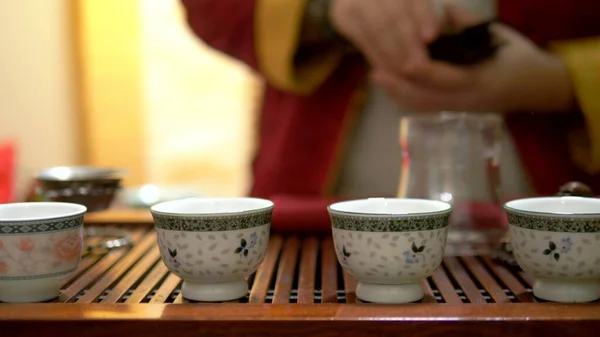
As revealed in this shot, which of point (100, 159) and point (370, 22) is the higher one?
point (370, 22)


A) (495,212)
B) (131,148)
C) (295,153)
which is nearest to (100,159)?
(131,148)

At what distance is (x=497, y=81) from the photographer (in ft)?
3.38

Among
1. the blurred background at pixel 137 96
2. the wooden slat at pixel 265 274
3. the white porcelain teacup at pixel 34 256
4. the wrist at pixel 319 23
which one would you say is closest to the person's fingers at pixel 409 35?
the wrist at pixel 319 23

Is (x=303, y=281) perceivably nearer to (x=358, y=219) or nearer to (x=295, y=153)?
(x=358, y=219)

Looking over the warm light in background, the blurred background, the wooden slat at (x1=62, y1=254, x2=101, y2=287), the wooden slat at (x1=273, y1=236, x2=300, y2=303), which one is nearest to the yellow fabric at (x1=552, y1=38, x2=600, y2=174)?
the wooden slat at (x1=273, y1=236, x2=300, y2=303)

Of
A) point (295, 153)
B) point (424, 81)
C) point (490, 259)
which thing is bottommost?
point (490, 259)

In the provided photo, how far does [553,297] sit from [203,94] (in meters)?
2.49

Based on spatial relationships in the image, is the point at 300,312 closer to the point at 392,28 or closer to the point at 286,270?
the point at 286,270

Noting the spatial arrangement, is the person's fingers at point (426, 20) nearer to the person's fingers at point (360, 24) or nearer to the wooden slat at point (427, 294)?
the person's fingers at point (360, 24)

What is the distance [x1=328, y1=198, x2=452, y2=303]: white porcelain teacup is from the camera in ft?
1.86

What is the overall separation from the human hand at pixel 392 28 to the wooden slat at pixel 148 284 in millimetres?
488

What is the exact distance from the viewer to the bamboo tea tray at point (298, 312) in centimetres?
51

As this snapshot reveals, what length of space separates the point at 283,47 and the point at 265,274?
0.51 metres

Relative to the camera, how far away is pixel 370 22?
1.00 m
